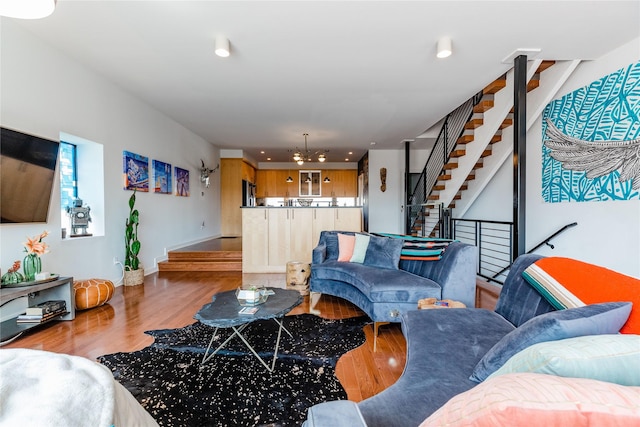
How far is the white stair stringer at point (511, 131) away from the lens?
386cm

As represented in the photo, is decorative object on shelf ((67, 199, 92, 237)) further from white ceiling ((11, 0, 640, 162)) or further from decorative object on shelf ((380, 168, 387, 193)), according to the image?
decorative object on shelf ((380, 168, 387, 193))

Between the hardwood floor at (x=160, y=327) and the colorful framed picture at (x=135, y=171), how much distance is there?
62.9 inches

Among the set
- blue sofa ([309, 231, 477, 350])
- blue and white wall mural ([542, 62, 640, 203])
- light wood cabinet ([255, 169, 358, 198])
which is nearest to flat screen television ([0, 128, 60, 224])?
blue sofa ([309, 231, 477, 350])

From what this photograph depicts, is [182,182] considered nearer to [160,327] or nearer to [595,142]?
[160,327]

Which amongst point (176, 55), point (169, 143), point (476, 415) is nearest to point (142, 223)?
point (169, 143)

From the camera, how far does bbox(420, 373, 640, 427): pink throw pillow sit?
0.48 m

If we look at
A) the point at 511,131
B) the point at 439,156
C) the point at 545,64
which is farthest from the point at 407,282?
the point at 439,156

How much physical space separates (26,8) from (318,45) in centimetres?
238

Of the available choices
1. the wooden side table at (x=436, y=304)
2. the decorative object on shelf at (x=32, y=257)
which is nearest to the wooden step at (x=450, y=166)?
the wooden side table at (x=436, y=304)

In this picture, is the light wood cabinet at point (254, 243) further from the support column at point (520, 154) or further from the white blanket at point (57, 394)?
the white blanket at point (57, 394)

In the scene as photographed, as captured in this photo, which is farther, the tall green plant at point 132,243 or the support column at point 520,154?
the tall green plant at point 132,243

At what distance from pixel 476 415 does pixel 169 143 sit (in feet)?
21.3

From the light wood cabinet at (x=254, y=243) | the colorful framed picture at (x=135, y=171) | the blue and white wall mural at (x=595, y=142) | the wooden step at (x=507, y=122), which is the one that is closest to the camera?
the blue and white wall mural at (x=595, y=142)

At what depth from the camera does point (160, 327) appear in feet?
9.45
